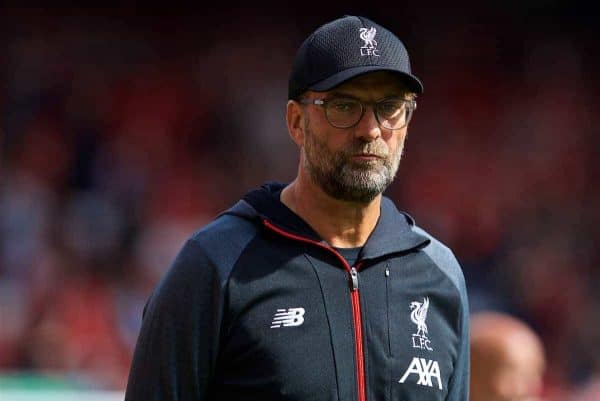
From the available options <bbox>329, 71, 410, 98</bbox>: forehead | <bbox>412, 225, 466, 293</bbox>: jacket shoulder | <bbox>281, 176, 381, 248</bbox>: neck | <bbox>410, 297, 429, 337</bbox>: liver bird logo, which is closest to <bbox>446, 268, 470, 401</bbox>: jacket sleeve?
<bbox>412, 225, 466, 293</bbox>: jacket shoulder

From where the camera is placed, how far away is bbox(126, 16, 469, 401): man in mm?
2826

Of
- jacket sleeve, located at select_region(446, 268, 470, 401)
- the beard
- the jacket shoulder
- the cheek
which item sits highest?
the cheek

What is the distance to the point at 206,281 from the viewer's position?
2836 millimetres

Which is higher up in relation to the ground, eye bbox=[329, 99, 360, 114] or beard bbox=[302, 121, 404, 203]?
eye bbox=[329, 99, 360, 114]

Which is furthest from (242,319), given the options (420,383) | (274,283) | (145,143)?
(145,143)

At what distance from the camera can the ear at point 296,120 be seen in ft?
9.93

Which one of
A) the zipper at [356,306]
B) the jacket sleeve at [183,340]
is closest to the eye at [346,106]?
the zipper at [356,306]

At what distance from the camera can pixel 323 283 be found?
2.92 meters

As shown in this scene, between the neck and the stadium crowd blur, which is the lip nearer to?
the neck

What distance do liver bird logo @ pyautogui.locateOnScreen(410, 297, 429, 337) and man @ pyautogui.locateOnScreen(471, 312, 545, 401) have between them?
0.76 meters

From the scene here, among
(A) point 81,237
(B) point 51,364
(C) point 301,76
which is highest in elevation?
(C) point 301,76

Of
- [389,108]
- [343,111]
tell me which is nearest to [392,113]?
[389,108]

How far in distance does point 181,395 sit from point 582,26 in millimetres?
8773

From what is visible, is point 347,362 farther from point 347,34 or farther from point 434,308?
point 347,34
